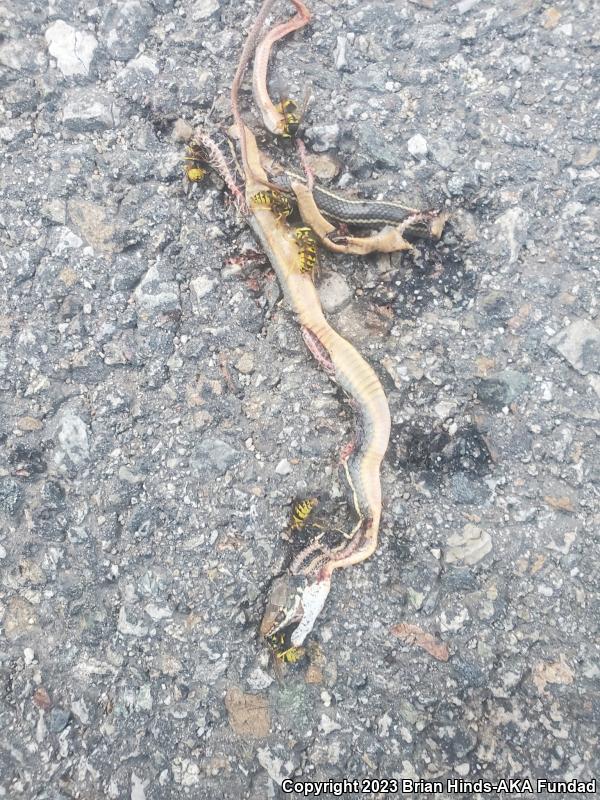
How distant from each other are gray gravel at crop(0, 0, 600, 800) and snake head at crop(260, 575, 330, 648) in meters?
0.08

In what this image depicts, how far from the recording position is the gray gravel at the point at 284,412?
2.70m

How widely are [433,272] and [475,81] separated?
1.14 meters

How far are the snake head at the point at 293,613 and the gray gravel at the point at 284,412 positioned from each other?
0.25ft

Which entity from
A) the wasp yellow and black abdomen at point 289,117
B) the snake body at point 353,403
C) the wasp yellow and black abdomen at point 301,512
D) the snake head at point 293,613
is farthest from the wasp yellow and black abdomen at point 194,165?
the snake head at point 293,613

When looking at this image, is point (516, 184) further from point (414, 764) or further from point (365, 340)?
point (414, 764)

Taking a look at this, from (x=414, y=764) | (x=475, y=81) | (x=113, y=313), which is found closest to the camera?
(x=414, y=764)

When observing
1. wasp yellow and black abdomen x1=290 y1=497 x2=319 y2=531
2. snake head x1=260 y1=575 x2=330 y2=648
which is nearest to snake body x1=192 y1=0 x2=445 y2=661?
snake head x1=260 y1=575 x2=330 y2=648

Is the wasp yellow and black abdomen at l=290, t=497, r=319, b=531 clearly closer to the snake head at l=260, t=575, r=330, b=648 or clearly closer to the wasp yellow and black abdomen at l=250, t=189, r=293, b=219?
the snake head at l=260, t=575, r=330, b=648

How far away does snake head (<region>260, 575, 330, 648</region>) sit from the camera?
274cm

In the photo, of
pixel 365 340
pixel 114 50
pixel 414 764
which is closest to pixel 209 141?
pixel 114 50

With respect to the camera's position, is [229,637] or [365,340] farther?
[365,340]

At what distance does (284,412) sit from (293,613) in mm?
950

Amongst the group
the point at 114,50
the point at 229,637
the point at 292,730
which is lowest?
the point at 292,730

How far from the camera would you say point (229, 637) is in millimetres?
2758
